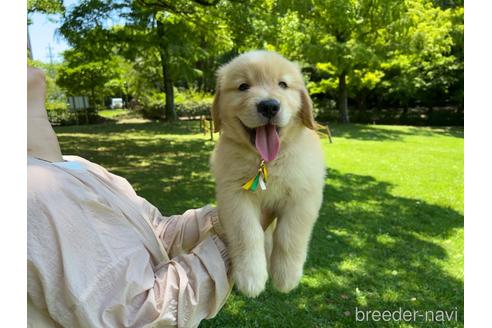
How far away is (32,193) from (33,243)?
161mm

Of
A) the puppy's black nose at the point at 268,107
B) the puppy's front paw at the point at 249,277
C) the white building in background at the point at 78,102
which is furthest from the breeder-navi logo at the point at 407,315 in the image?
the white building in background at the point at 78,102

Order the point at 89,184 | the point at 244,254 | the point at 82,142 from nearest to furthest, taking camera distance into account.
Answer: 1. the point at 89,184
2. the point at 244,254
3. the point at 82,142

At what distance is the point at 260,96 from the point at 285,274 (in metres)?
0.80

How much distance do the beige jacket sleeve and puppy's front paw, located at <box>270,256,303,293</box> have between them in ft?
0.87

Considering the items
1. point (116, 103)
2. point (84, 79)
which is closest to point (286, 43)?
point (84, 79)

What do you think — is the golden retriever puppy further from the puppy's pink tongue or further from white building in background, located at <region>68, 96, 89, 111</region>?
white building in background, located at <region>68, 96, 89, 111</region>

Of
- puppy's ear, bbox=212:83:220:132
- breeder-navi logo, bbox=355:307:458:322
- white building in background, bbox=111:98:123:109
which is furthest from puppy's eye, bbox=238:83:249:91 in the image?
white building in background, bbox=111:98:123:109

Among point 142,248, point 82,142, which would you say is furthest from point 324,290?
point 82,142

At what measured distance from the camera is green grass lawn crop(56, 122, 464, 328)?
4.03 metres

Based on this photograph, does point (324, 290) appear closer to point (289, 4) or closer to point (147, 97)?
point (289, 4)

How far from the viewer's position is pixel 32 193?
51.5 inches

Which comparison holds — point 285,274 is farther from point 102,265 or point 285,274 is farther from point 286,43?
point 286,43

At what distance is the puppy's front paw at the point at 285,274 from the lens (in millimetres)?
1807

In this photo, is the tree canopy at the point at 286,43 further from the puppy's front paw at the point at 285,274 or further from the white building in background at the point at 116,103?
the white building in background at the point at 116,103
